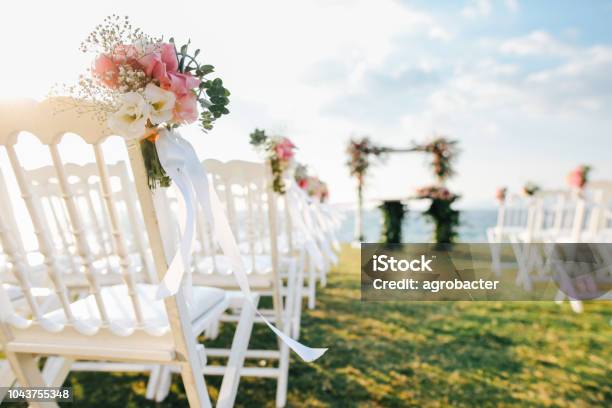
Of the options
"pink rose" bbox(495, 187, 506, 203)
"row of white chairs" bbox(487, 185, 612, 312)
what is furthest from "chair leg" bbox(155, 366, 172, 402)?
"pink rose" bbox(495, 187, 506, 203)

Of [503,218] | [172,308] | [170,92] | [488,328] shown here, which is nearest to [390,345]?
[488,328]

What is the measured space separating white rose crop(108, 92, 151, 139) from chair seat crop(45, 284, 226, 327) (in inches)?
21.3

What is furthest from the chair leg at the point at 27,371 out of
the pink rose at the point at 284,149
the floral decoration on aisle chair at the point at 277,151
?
the pink rose at the point at 284,149

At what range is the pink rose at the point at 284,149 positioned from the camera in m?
1.98

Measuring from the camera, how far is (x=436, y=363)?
2133 millimetres

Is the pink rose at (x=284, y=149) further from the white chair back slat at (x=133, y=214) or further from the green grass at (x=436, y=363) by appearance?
the green grass at (x=436, y=363)

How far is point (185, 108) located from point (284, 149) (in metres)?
1.20

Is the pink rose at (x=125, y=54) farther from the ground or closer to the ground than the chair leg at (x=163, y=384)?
farther from the ground

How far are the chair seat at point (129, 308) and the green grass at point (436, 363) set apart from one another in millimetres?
851

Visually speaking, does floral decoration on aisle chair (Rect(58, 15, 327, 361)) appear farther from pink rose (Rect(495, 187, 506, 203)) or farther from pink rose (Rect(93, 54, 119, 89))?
pink rose (Rect(495, 187, 506, 203))

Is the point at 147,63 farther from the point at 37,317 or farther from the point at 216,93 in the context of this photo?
the point at 37,317

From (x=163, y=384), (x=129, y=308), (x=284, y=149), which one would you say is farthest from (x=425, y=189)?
(x=129, y=308)

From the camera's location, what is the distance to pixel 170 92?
78 cm

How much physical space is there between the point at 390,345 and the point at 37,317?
2.13 m
